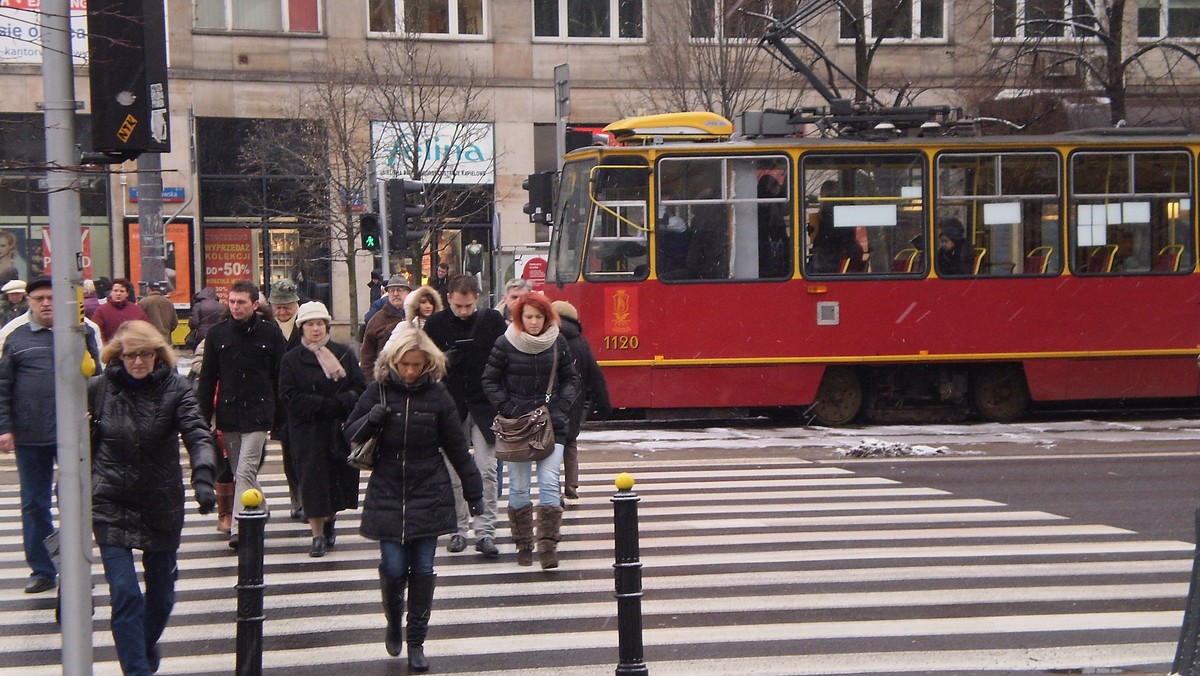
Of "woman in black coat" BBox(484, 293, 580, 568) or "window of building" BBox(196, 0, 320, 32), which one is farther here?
"window of building" BBox(196, 0, 320, 32)

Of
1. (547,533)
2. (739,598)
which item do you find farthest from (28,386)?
(739,598)

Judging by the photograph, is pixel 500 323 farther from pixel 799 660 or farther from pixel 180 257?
pixel 180 257

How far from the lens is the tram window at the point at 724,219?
1672 centimetres

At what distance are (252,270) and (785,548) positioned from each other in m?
25.6

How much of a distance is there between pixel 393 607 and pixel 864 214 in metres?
11.5

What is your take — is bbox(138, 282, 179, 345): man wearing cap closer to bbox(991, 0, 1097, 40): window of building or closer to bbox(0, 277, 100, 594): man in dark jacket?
bbox(0, 277, 100, 594): man in dark jacket

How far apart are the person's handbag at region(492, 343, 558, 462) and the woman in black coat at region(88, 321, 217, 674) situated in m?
2.90

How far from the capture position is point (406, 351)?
6965 millimetres

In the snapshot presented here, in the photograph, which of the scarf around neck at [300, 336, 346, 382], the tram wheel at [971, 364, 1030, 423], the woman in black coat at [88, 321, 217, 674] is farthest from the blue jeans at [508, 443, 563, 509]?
the tram wheel at [971, 364, 1030, 423]

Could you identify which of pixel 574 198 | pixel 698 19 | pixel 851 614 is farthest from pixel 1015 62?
pixel 851 614

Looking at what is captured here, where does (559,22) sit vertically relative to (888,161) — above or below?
above

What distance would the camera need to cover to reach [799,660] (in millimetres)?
6859

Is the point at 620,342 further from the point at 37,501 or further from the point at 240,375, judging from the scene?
the point at 37,501

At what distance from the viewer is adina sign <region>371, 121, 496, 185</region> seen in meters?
30.0
